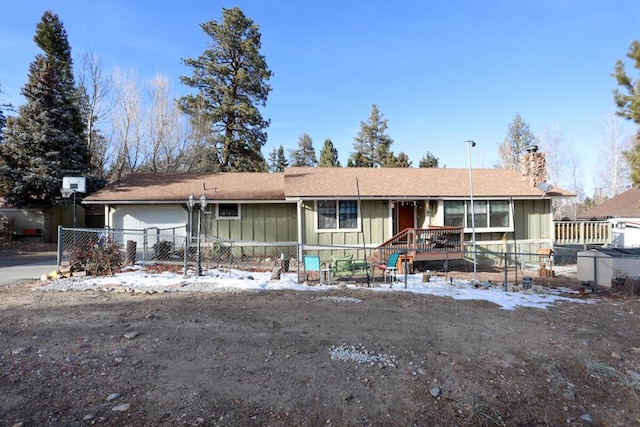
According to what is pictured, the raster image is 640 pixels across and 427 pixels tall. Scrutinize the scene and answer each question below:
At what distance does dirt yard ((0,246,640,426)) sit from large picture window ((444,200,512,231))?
7107 mm

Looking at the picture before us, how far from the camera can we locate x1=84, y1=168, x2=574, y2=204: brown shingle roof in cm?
1264

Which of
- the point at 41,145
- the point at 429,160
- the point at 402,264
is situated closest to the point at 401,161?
the point at 429,160

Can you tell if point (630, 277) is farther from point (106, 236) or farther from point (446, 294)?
point (106, 236)

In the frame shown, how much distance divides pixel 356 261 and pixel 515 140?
29.8m

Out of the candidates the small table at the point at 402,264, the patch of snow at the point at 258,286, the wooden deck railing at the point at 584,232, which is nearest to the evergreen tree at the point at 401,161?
the wooden deck railing at the point at 584,232

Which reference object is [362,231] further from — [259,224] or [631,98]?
[631,98]

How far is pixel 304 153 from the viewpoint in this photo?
46.9 metres

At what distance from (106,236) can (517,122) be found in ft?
114

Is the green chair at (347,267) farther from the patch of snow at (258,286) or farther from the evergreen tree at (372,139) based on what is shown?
the evergreen tree at (372,139)

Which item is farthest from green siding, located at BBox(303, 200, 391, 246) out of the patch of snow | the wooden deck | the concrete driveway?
the concrete driveway

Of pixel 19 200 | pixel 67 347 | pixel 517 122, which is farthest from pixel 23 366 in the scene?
pixel 517 122

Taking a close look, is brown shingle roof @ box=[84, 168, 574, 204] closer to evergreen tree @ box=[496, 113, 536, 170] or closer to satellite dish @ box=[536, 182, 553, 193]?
satellite dish @ box=[536, 182, 553, 193]

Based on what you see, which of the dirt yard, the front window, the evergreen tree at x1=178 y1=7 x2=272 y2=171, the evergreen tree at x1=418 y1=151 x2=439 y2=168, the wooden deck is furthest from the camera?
the evergreen tree at x1=418 y1=151 x2=439 y2=168

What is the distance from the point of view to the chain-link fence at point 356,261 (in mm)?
8578
